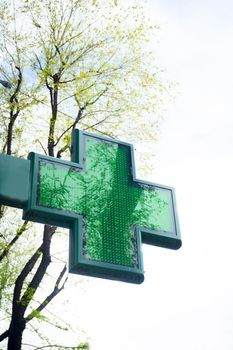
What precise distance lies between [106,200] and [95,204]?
0.07 m

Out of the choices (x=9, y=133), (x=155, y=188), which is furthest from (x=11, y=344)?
(x=155, y=188)

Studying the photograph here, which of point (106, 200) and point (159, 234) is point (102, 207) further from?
point (159, 234)

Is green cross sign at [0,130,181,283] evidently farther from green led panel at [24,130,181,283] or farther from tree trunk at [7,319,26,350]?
tree trunk at [7,319,26,350]

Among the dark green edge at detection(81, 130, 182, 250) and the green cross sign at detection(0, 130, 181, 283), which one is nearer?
the green cross sign at detection(0, 130, 181, 283)

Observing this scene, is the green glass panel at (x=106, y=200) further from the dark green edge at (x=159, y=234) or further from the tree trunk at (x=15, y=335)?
the tree trunk at (x=15, y=335)

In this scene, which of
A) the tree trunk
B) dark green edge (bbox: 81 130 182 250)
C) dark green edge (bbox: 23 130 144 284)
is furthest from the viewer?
the tree trunk

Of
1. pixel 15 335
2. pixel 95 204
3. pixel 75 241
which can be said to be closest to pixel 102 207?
pixel 95 204

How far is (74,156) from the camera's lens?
2607mm

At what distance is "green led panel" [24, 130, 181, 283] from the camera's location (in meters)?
2.24

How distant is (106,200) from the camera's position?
7.98ft

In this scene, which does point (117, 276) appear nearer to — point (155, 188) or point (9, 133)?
point (155, 188)

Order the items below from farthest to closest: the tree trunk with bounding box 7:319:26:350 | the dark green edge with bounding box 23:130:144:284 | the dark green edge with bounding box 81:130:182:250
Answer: the tree trunk with bounding box 7:319:26:350 < the dark green edge with bounding box 81:130:182:250 < the dark green edge with bounding box 23:130:144:284

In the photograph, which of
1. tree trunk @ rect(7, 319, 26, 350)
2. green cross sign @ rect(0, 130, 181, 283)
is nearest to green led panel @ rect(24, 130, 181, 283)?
green cross sign @ rect(0, 130, 181, 283)

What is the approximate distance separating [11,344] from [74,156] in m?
6.52
